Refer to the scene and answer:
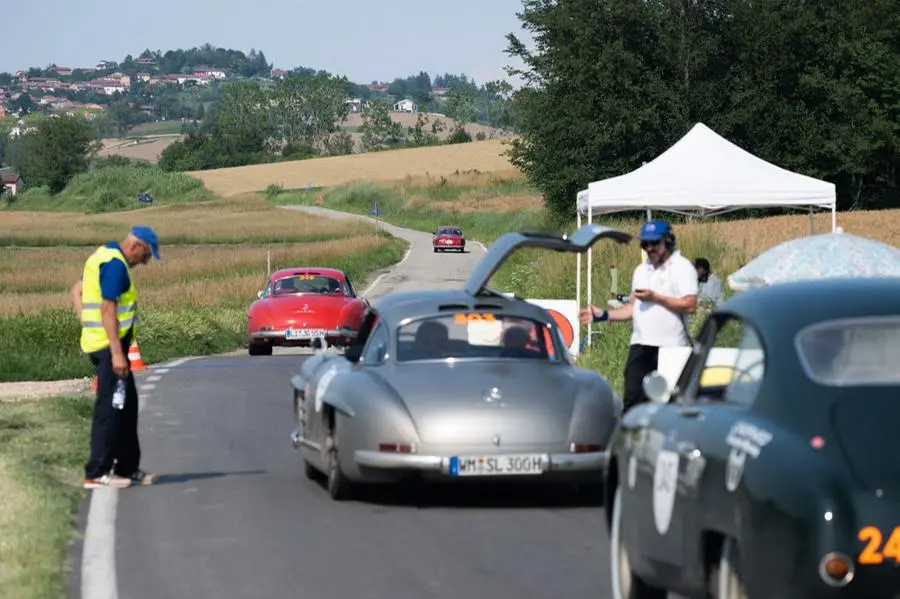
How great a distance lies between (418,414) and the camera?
11.2 meters

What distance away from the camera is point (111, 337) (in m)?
12.4

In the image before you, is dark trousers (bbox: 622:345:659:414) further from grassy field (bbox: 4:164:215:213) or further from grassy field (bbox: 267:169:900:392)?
grassy field (bbox: 4:164:215:213)

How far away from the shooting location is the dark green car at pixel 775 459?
5480 mm

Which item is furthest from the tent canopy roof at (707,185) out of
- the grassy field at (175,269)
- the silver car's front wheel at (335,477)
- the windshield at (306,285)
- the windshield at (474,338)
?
the silver car's front wheel at (335,477)

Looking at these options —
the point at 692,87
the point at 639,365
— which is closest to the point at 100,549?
the point at 639,365

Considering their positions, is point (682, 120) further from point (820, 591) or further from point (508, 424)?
point (820, 591)

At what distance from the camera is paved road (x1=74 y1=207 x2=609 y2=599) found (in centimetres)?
879

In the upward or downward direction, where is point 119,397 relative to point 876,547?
downward

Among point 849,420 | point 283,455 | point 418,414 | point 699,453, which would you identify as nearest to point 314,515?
point 418,414

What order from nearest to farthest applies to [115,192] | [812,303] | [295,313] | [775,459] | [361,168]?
[775,459], [812,303], [295,313], [115,192], [361,168]

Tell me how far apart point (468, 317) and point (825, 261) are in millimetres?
5273

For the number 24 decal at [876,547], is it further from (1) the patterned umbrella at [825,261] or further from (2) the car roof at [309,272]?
(2) the car roof at [309,272]

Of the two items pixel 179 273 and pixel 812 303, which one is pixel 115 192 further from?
pixel 812 303

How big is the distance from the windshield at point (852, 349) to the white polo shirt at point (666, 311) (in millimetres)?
6822
